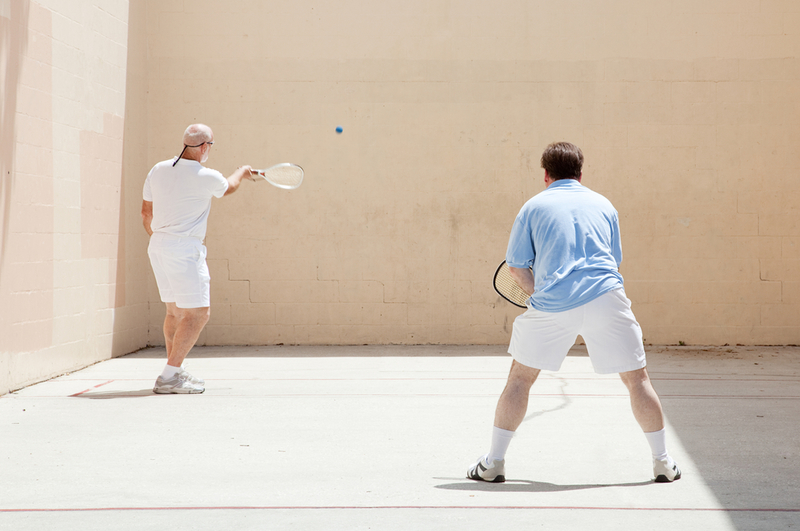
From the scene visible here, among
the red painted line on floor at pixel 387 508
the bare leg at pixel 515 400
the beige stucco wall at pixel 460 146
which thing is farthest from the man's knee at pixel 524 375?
the beige stucco wall at pixel 460 146

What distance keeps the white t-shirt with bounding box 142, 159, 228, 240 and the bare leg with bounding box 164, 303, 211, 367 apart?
541 millimetres

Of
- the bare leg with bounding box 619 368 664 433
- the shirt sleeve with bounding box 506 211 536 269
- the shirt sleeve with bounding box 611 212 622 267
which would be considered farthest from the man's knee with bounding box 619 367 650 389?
the shirt sleeve with bounding box 506 211 536 269

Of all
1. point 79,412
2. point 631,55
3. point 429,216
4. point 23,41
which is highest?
point 631,55

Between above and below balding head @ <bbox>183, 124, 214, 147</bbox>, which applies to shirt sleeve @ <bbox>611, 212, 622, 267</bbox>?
below

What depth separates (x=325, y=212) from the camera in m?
8.67

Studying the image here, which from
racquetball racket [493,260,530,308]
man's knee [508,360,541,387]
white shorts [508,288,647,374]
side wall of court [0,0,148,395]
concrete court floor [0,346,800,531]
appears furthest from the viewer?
side wall of court [0,0,148,395]

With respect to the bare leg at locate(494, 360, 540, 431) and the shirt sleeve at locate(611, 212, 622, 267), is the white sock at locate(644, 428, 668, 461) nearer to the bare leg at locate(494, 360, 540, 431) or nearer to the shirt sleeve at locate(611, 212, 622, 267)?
the bare leg at locate(494, 360, 540, 431)

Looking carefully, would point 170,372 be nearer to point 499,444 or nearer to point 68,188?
point 68,188

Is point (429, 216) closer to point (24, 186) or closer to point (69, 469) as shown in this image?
point (24, 186)

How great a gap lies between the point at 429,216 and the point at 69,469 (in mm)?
5313

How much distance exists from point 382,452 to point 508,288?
3.49ft

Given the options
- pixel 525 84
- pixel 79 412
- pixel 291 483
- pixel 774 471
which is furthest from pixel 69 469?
pixel 525 84

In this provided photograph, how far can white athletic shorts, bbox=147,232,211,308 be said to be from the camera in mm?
5770

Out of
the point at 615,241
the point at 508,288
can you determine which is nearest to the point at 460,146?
the point at 508,288
